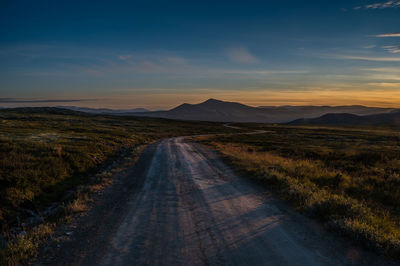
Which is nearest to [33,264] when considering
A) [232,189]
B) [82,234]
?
[82,234]

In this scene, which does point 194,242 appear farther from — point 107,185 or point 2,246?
point 107,185

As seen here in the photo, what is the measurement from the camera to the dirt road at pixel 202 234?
4.90 meters

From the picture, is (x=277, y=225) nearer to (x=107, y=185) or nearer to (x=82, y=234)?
(x=82, y=234)

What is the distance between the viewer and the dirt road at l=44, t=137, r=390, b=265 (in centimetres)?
490

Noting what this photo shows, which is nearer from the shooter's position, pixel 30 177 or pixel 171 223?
pixel 171 223

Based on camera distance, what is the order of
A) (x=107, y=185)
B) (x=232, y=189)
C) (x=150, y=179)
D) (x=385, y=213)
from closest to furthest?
(x=385, y=213)
(x=232, y=189)
(x=107, y=185)
(x=150, y=179)

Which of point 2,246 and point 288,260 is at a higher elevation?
point 288,260

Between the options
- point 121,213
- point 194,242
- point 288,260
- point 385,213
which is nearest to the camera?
point 288,260

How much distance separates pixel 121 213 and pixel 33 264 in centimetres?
292

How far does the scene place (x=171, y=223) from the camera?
6750 millimetres

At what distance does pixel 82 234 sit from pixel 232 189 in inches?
263

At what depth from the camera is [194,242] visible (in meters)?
5.57

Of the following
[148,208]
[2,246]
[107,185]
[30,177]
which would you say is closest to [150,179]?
[107,185]

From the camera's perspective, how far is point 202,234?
597 centimetres
